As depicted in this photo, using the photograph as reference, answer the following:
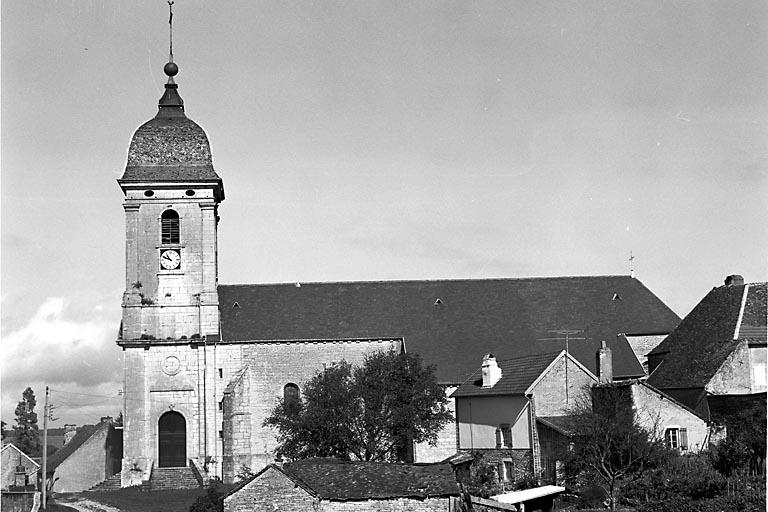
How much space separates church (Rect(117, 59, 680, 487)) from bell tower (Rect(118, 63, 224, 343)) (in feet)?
0.15

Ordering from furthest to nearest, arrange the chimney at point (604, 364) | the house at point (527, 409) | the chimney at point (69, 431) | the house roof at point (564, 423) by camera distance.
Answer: the chimney at point (69, 431)
the chimney at point (604, 364)
the house at point (527, 409)
the house roof at point (564, 423)

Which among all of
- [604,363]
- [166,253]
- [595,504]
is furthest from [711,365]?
[166,253]

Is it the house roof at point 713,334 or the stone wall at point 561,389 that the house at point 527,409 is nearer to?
the stone wall at point 561,389

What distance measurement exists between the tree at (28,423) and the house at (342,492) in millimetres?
66399

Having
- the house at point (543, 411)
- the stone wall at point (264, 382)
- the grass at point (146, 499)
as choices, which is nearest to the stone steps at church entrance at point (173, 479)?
the grass at point (146, 499)

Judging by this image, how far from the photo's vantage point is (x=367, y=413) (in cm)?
3688

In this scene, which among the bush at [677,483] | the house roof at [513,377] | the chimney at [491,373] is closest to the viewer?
the bush at [677,483]

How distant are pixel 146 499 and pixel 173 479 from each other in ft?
17.4

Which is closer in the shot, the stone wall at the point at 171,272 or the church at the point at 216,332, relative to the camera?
the church at the point at 216,332

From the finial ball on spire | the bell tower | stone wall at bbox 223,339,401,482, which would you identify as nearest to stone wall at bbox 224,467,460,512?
stone wall at bbox 223,339,401,482

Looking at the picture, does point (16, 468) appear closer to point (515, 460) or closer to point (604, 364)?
point (515, 460)

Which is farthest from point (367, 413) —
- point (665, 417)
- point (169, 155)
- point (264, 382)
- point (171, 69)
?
point (171, 69)

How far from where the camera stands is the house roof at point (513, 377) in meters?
38.1

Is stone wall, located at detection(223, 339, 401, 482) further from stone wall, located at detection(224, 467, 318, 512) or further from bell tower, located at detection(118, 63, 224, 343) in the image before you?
stone wall, located at detection(224, 467, 318, 512)
